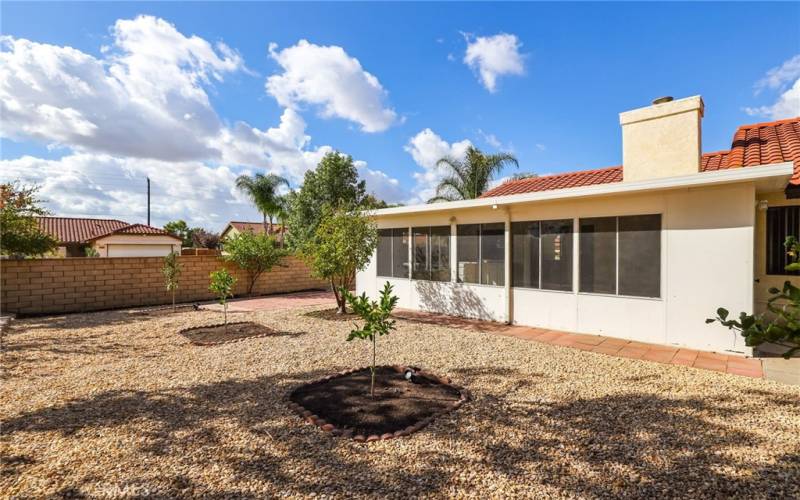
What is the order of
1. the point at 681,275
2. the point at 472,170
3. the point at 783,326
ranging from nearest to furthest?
the point at 783,326 < the point at 681,275 < the point at 472,170

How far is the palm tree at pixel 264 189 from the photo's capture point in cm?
2423

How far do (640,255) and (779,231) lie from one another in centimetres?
276

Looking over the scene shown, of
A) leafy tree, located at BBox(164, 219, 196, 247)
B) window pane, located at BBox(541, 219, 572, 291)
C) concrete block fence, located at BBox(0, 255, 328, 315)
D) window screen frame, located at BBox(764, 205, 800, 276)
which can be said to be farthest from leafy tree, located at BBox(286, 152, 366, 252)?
leafy tree, located at BBox(164, 219, 196, 247)

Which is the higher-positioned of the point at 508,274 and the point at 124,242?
the point at 124,242

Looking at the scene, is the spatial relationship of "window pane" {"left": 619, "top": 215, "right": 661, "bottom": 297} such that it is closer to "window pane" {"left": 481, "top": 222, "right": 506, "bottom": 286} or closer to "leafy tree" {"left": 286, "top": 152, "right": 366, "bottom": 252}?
"window pane" {"left": 481, "top": 222, "right": 506, "bottom": 286}

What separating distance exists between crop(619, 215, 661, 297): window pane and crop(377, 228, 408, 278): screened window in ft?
17.6

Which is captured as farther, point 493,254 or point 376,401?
point 493,254

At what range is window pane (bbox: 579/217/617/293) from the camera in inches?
268

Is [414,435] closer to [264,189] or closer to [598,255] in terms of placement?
[598,255]

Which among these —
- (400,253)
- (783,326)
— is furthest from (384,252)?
(783,326)

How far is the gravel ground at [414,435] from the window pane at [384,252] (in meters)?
4.97

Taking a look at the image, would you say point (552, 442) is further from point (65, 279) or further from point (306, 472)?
point (65, 279)

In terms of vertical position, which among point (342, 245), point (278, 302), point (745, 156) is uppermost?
point (745, 156)

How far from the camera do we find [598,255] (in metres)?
6.98
